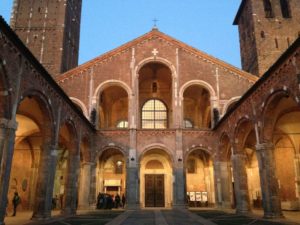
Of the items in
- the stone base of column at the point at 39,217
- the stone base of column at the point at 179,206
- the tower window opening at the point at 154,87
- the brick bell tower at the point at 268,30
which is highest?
the brick bell tower at the point at 268,30

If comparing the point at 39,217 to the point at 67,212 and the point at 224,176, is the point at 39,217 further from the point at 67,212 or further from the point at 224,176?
the point at 224,176

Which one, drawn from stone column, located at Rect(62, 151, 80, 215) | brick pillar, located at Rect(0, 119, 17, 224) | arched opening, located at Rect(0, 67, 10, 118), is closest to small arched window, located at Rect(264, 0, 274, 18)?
stone column, located at Rect(62, 151, 80, 215)

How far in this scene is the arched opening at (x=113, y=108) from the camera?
95.4 feet

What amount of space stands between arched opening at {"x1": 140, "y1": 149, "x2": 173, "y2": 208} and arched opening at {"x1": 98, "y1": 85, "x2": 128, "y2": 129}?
4977 millimetres

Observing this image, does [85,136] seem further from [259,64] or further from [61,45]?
[259,64]

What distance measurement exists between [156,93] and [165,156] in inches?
254

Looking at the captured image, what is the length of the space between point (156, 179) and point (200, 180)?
4174 millimetres

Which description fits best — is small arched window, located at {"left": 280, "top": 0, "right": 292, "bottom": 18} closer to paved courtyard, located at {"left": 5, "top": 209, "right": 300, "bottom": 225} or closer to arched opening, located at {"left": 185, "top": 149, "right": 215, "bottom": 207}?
arched opening, located at {"left": 185, "top": 149, "right": 215, "bottom": 207}

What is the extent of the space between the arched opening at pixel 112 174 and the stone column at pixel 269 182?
14.7 metres

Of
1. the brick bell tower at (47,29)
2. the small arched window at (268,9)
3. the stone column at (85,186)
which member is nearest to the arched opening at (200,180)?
the stone column at (85,186)

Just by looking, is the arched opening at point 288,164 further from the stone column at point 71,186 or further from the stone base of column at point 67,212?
the stone base of column at point 67,212

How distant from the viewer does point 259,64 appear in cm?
3086

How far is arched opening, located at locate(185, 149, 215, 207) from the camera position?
2683 cm

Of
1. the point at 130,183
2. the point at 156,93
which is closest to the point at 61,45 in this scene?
the point at 156,93
